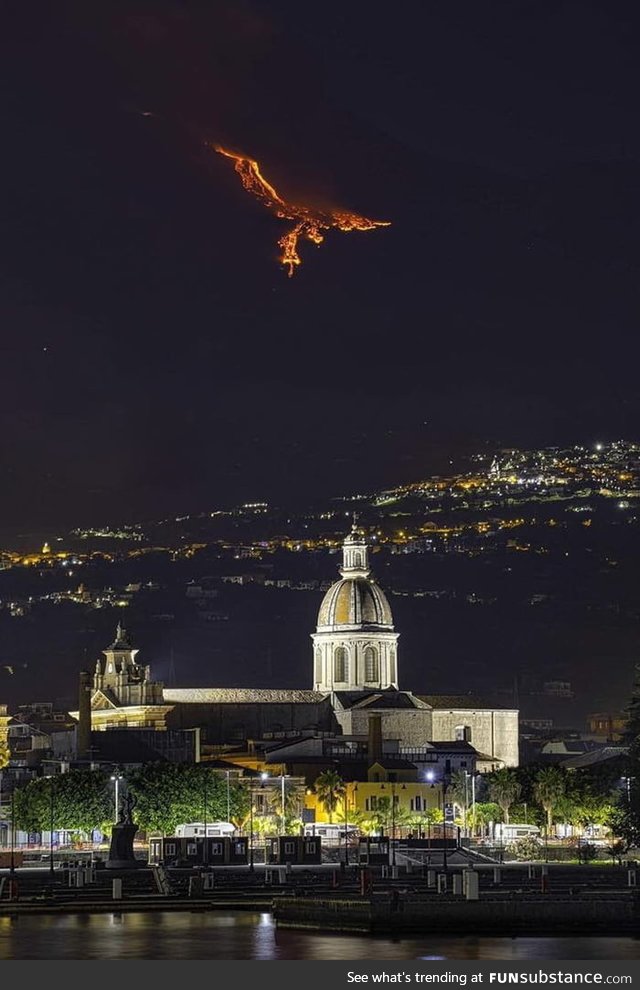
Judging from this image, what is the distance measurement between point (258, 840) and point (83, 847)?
40.6ft

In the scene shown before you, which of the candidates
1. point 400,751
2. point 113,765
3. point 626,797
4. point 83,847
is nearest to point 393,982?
point 626,797

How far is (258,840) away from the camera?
132m

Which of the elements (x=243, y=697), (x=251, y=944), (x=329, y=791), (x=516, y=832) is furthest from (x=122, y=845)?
(x=243, y=697)

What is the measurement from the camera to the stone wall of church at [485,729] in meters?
186

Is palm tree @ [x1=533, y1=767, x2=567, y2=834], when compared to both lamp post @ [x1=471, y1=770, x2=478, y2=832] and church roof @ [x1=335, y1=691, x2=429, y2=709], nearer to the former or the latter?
lamp post @ [x1=471, y1=770, x2=478, y2=832]

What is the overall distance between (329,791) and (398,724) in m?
28.6

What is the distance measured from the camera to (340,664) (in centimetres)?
19100

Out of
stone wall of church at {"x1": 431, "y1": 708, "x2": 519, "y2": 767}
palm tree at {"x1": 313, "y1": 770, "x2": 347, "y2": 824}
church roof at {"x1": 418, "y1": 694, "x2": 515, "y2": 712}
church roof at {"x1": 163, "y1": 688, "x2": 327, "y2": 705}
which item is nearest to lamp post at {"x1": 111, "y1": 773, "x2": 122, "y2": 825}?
palm tree at {"x1": 313, "y1": 770, "x2": 347, "y2": 824}

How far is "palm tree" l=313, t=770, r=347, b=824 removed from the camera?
502ft

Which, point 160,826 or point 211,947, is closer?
point 211,947

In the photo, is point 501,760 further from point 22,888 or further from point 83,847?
point 22,888

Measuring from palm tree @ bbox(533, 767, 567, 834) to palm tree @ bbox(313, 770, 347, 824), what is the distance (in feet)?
58.5

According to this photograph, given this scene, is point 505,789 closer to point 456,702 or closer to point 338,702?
point 338,702

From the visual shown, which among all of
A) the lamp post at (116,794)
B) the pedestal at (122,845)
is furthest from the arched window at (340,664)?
the pedestal at (122,845)
